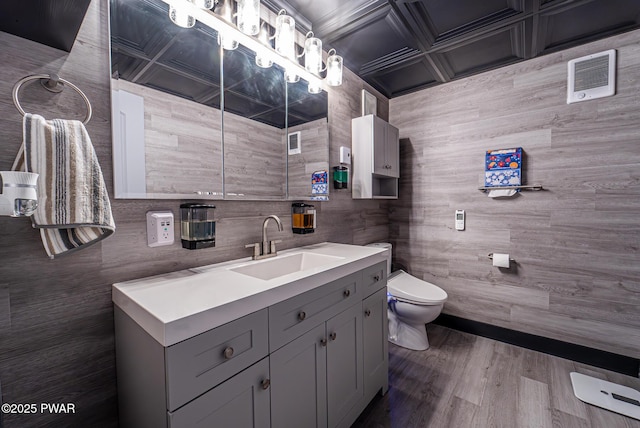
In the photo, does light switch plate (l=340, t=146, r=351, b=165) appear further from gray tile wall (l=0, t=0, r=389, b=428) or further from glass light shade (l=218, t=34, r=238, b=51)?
gray tile wall (l=0, t=0, r=389, b=428)

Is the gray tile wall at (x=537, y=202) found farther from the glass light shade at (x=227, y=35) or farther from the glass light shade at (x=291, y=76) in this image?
the glass light shade at (x=227, y=35)

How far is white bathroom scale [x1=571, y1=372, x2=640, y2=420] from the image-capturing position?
1476 millimetres

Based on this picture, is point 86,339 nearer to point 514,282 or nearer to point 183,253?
point 183,253

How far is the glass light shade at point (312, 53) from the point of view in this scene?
168 cm

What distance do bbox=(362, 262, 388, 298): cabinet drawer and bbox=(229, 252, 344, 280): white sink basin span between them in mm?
192

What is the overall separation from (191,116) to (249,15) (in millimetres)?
603

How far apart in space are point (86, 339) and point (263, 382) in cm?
65

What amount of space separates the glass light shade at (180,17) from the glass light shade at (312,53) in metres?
0.73

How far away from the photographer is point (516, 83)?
83.9 inches

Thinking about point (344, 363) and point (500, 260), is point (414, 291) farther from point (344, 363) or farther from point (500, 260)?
point (344, 363)

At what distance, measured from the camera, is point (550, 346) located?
80.4 inches

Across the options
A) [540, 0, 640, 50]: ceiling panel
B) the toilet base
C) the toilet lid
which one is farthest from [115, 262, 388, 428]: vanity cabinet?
[540, 0, 640, 50]: ceiling panel

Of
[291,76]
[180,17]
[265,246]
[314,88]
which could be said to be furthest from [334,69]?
[265,246]

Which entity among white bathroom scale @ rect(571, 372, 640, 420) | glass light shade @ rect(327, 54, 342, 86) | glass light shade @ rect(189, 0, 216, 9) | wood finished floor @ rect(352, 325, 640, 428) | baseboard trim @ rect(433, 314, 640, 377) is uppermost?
glass light shade @ rect(327, 54, 342, 86)
